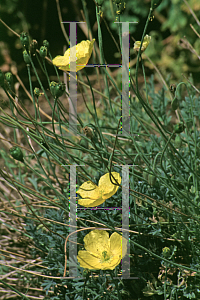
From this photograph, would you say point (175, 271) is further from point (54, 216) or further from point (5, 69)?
point (5, 69)

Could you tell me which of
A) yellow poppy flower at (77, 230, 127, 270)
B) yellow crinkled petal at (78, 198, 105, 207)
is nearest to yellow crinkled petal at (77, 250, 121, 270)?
yellow poppy flower at (77, 230, 127, 270)

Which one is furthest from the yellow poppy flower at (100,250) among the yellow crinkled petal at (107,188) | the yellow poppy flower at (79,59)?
the yellow poppy flower at (79,59)

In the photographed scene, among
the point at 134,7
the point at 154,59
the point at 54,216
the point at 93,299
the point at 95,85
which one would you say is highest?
the point at 134,7

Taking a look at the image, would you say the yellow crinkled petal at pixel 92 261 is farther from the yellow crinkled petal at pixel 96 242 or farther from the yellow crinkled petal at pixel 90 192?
the yellow crinkled petal at pixel 90 192

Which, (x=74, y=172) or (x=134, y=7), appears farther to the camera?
(x=134, y=7)

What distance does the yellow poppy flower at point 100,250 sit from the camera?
0.65 metres

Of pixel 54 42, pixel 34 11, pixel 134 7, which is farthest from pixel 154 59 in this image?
pixel 34 11

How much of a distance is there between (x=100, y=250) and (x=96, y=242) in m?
0.02

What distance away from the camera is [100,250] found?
2.28 ft

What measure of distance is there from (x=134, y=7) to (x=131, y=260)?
1.53 m

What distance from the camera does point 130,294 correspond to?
2.64 ft

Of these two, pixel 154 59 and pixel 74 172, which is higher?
pixel 154 59

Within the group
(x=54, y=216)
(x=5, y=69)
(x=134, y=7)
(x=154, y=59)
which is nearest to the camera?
(x=54, y=216)

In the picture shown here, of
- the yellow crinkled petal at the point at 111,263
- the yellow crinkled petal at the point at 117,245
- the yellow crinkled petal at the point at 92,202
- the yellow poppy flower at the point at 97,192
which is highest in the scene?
the yellow poppy flower at the point at 97,192
